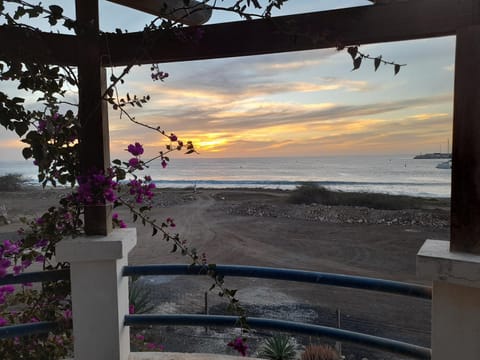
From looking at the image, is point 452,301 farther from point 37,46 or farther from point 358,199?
point 358,199

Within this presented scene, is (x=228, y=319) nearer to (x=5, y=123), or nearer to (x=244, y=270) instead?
(x=244, y=270)

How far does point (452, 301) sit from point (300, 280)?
457 mm

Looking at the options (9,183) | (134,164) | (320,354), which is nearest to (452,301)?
(134,164)

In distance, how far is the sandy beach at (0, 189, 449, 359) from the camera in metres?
6.61

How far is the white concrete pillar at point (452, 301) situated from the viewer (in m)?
0.97

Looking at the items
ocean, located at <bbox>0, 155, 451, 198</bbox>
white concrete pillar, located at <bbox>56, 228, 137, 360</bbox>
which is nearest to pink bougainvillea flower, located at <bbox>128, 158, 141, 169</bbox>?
white concrete pillar, located at <bbox>56, 228, 137, 360</bbox>

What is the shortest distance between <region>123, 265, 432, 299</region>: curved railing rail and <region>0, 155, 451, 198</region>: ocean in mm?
12109

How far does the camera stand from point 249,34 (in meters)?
1.15

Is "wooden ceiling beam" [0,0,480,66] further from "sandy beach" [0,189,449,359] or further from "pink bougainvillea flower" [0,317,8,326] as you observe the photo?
"sandy beach" [0,189,449,359]

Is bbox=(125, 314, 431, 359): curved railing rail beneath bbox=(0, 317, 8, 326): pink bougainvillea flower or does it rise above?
beneath

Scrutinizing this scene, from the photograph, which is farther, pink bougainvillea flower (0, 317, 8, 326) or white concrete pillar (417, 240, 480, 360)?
pink bougainvillea flower (0, 317, 8, 326)

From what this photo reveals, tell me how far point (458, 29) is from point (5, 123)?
3.98 feet

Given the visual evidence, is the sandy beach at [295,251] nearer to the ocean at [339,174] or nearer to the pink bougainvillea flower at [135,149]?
the ocean at [339,174]

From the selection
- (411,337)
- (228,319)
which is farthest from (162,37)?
(411,337)
